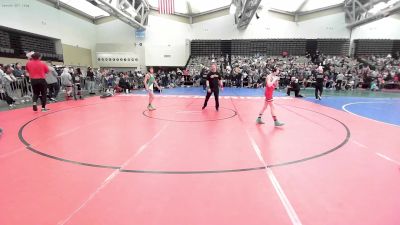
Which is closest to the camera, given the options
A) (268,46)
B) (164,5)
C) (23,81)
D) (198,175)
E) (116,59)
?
(198,175)

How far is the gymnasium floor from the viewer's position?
249cm

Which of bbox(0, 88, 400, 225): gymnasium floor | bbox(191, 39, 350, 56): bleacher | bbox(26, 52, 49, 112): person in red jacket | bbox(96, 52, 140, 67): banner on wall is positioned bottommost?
bbox(0, 88, 400, 225): gymnasium floor

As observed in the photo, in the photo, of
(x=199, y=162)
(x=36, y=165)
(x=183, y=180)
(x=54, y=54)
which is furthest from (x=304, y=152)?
(x=54, y=54)

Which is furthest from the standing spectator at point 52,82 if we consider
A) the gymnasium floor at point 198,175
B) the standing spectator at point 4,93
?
the gymnasium floor at point 198,175

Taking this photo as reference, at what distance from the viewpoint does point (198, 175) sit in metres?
3.42

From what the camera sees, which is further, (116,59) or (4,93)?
(116,59)

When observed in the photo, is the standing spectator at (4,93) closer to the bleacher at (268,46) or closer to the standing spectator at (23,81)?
the standing spectator at (23,81)

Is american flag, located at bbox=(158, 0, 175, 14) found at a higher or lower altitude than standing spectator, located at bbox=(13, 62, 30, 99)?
higher

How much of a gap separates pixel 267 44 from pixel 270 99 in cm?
2250

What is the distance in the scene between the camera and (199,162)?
3.91 m

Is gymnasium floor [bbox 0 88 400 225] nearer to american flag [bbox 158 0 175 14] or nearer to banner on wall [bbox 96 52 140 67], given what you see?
american flag [bbox 158 0 175 14]

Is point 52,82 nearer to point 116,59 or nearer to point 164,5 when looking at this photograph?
point 164,5

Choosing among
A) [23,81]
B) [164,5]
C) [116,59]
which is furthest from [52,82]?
[116,59]

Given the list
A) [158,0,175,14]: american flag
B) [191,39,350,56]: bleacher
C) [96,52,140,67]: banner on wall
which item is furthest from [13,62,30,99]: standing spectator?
[191,39,350,56]: bleacher
